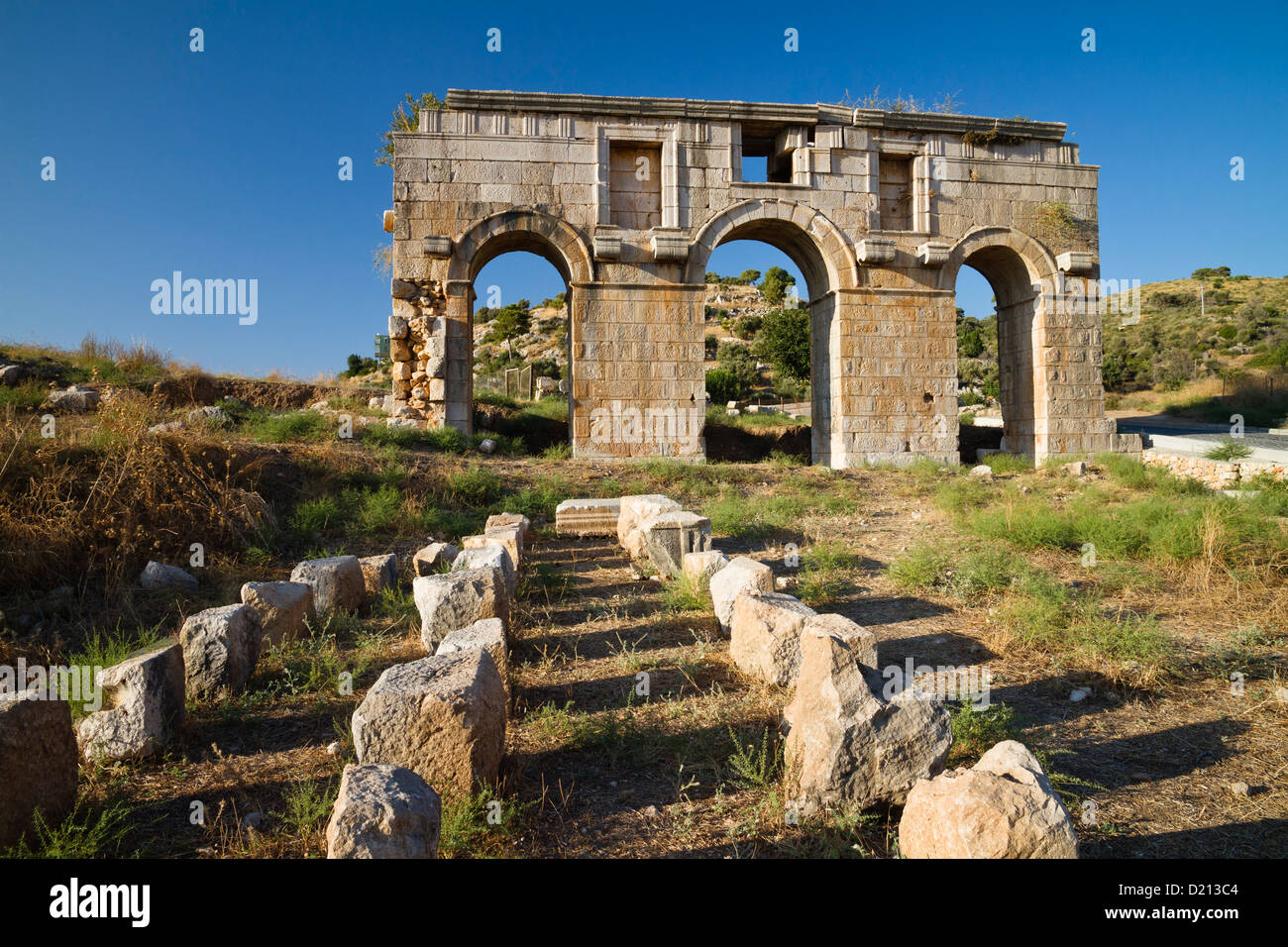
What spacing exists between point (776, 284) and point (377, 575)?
41965mm

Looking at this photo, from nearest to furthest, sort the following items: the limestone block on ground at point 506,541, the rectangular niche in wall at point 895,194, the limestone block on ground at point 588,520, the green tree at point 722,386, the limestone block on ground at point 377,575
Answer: the limestone block on ground at point 377,575, the limestone block on ground at point 506,541, the limestone block on ground at point 588,520, the rectangular niche in wall at point 895,194, the green tree at point 722,386

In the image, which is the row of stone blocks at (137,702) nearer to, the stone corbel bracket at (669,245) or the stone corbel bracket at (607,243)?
the stone corbel bracket at (607,243)

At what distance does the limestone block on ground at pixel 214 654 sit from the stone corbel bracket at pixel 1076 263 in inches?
556

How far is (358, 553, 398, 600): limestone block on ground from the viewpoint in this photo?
5211 millimetres

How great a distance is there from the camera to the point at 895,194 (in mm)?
13109

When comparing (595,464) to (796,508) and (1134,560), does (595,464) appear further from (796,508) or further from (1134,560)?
(1134,560)

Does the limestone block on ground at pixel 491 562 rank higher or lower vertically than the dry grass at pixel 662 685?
higher

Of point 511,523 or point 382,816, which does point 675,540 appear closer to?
point 511,523

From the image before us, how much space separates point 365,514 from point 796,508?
197 inches

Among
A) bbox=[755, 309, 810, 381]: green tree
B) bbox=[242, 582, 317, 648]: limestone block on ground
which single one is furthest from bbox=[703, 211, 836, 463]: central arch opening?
bbox=[242, 582, 317, 648]: limestone block on ground

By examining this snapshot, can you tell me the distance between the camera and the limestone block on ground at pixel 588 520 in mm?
7570

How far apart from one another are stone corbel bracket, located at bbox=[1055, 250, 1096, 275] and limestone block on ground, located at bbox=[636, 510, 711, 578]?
10.7m

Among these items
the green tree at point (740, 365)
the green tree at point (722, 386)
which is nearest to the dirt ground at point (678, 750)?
the green tree at point (722, 386)

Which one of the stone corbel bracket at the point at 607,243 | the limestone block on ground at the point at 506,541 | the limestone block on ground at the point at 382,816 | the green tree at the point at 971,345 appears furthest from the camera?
the green tree at the point at 971,345
